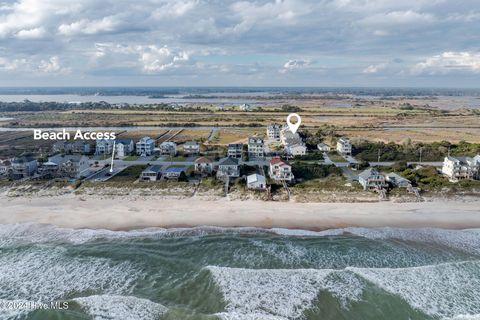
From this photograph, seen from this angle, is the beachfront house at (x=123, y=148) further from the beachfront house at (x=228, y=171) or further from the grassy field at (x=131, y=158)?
the beachfront house at (x=228, y=171)

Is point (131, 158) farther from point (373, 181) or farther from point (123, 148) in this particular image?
point (373, 181)

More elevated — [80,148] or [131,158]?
[80,148]

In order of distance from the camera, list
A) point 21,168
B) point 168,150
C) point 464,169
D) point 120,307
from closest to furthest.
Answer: point 120,307 → point 464,169 → point 21,168 → point 168,150

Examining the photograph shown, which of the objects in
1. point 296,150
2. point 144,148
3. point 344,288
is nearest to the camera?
point 344,288

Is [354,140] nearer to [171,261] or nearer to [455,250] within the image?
[455,250]

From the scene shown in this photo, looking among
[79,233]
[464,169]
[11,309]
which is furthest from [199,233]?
[464,169]

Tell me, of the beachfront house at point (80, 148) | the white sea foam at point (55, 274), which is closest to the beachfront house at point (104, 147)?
the beachfront house at point (80, 148)

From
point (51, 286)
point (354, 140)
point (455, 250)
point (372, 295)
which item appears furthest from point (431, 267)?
point (354, 140)
